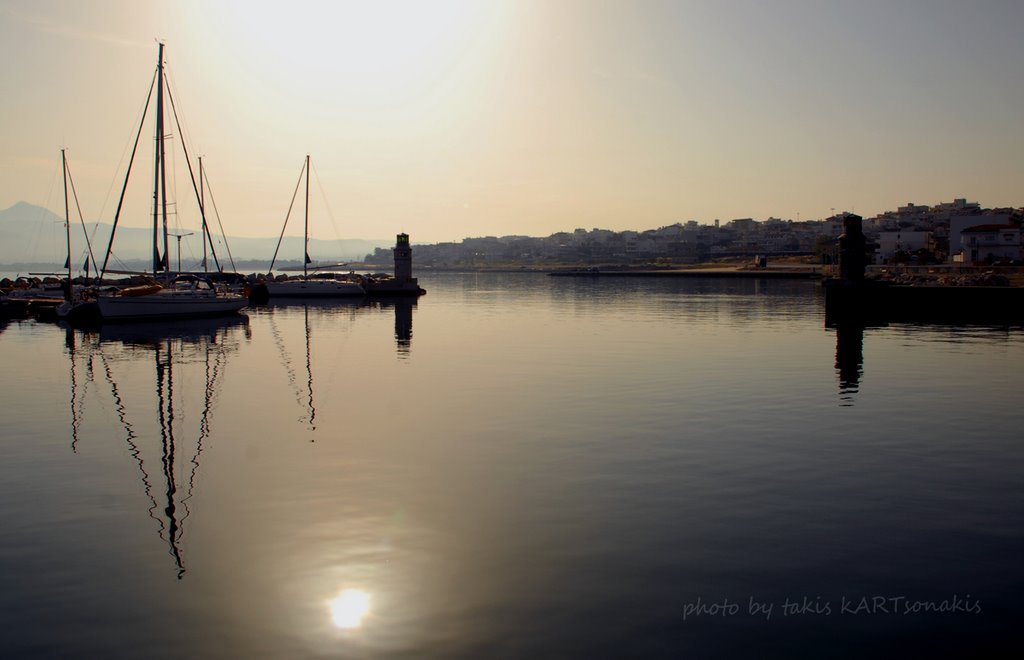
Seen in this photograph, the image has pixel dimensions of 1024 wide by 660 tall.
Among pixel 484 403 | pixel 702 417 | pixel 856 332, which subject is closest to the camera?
pixel 702 417

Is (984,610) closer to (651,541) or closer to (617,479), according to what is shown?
(651,541)

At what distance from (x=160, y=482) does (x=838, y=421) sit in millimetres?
16463

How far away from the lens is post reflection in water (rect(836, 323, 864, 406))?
2672 centimetres

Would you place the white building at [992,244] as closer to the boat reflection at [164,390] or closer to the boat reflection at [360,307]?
the boat reflection at [360,307]

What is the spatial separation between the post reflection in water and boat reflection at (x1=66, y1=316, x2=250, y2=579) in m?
18.4

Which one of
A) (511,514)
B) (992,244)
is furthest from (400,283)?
(511,514)

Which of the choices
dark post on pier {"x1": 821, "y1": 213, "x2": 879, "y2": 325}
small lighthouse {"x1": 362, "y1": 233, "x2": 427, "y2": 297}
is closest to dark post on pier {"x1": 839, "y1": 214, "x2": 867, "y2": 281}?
dark post on pier {"x1": 821, "y1": 213, "x2": 879, "y2": 325}

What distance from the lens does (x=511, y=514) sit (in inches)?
534

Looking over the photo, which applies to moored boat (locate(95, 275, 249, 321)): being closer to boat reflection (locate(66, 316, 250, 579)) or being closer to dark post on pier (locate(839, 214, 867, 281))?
boat reflection (locate(66, 316, 250, 579))

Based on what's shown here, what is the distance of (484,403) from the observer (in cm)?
2455

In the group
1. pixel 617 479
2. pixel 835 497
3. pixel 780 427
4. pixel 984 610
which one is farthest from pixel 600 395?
pixel 984 610

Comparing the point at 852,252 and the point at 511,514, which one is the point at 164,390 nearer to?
the point at 511,514

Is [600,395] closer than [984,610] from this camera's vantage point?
No

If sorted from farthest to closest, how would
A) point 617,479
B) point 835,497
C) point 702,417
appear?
point 702,417 → point 617,479 → point 835,497
